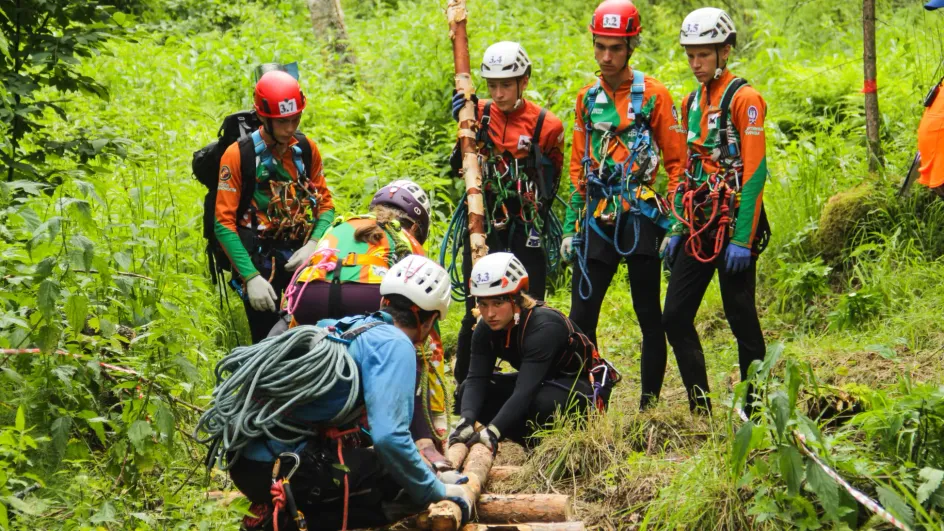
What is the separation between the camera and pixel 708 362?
7.68m

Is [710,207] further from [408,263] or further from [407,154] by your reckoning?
[407,154]

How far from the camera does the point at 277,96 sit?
5988 mm

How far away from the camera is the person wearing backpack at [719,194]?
546 cm

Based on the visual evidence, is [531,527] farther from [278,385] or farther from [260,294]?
[260,294]

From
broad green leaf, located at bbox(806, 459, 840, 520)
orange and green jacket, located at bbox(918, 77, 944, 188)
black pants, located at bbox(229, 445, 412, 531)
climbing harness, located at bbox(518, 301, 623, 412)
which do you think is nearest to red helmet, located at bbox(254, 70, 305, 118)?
climbing harness, located at bbox(518, 301, 623, 412)

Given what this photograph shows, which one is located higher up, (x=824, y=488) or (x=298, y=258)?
(x=298, y=258)

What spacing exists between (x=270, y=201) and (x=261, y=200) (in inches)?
2.3

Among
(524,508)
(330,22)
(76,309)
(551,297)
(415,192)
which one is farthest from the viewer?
(330,22)

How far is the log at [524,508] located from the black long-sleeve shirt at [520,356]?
2.93ft

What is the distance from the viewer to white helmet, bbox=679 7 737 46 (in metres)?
5.52

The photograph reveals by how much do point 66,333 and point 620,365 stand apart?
179 inches

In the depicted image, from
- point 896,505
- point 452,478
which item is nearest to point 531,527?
point 452,478

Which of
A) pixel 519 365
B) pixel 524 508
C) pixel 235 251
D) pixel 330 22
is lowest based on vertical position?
pixel 524 508

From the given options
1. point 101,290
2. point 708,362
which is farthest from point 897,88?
point 101,290
